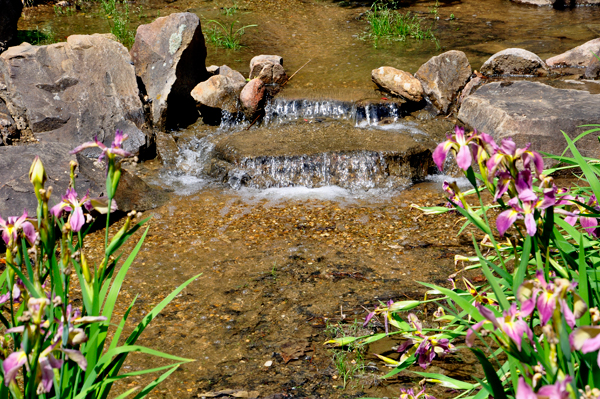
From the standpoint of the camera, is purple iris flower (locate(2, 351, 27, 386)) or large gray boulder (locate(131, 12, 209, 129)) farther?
large gray boulder (locate(131, 12, 209, 129))

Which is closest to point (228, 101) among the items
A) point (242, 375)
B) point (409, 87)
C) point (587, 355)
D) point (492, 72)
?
point (409, 87)

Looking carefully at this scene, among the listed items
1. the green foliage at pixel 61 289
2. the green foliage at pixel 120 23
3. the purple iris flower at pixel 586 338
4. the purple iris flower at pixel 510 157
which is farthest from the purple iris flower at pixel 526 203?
the green foliage at pixel 120 23

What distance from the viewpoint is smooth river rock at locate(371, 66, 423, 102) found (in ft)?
22.7

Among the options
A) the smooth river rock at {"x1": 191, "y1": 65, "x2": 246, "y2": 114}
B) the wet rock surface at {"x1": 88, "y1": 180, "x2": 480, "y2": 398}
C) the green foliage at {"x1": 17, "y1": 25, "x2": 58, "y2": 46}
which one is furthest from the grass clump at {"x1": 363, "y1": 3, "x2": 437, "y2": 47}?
the green foliage at {"x1": 17, "y1": 25, "x2": 58, "y2": 46}

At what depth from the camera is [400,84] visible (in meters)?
6.98

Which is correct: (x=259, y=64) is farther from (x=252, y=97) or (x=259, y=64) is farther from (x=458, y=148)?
(x=458, y=148)

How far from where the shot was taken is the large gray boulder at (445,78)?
6969mm

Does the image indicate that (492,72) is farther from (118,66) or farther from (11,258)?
(11,258)

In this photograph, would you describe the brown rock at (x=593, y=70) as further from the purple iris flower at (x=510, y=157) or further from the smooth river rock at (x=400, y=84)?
the purple iris flower at (x=510, y=157)

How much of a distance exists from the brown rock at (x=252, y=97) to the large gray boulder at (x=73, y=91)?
136 cm

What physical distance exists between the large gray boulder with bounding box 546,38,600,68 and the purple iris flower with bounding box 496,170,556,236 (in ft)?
24.0

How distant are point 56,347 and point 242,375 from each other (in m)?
1.55

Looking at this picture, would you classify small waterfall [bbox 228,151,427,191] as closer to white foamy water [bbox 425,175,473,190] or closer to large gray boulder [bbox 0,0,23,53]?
white foamy water [bbox 425,175,473,190]

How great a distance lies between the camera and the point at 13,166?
4453mm
